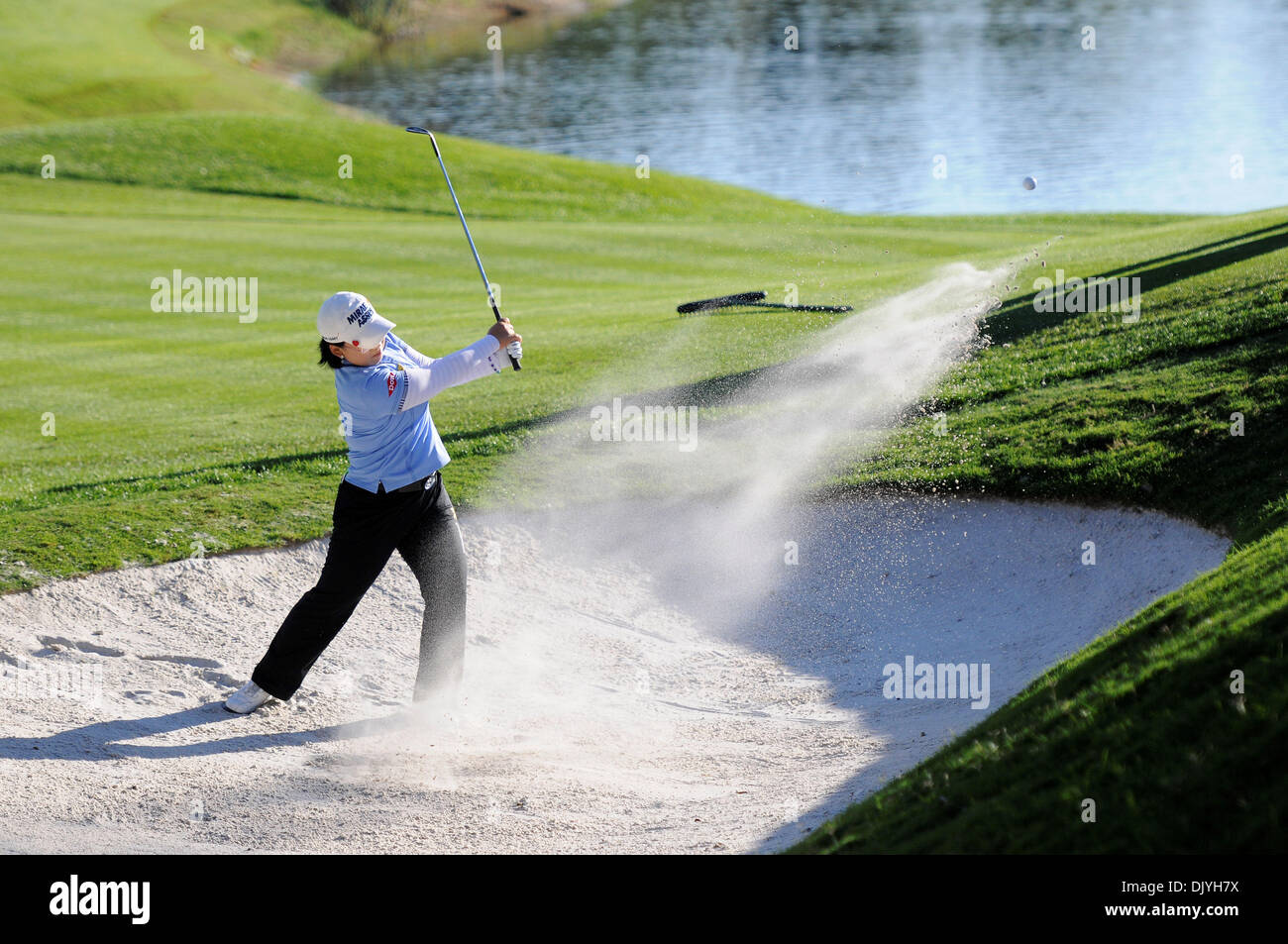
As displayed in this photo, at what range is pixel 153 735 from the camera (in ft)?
27.7

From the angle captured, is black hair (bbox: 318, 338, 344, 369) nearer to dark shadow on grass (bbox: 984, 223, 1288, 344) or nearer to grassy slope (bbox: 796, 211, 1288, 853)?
grassy slope (bbox: 796, 211, 1288, 853)

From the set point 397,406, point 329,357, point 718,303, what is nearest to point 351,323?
point 329,357

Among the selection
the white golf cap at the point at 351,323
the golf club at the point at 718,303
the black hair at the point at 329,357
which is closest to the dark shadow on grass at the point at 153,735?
the black hair at the point at 329,357

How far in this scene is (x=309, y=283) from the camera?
24.9 meters

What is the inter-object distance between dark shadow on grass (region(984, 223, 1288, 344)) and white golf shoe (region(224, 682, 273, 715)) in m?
11.0

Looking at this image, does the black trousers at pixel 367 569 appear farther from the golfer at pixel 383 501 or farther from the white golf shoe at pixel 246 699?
the white golf shoe at pixel 246 699

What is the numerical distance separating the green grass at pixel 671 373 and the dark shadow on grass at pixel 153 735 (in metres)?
2.43

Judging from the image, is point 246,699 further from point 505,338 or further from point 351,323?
point 505,338

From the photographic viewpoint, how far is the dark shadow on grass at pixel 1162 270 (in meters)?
17.0

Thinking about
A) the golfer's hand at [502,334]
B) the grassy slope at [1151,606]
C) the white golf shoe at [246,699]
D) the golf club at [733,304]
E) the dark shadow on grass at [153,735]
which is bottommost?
the dark shadow on grass at [153,735]

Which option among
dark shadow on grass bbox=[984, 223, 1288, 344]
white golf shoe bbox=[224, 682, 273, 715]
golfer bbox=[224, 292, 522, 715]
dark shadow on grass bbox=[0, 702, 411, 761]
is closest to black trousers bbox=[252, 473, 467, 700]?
golfer bbox=[224, 292, 522, 715]

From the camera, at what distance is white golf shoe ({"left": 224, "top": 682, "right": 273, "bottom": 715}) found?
8.88 meters
